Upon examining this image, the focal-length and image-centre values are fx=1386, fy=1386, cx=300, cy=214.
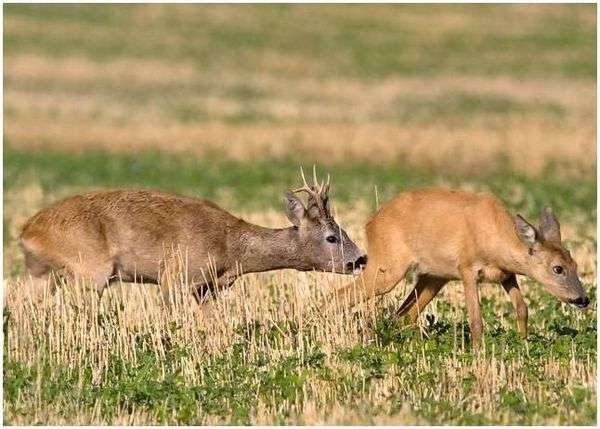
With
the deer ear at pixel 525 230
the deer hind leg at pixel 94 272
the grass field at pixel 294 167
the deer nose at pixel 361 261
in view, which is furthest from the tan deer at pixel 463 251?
the deer hind leg at pixel 94 272

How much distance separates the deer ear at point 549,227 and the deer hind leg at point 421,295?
1.08 meters

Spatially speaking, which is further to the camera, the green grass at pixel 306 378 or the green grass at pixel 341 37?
the green grass at pixel 341 37

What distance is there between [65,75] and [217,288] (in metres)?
43.6

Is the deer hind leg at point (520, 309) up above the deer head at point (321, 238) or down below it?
below

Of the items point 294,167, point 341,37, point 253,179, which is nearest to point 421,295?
point 253,179

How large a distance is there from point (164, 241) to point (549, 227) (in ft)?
11.6

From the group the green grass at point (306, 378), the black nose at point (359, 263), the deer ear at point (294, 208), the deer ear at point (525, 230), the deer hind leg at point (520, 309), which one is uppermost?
the deer ear at point (294, 208)

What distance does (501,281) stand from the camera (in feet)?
41.3

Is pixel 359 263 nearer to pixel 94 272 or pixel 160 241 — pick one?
pixel 160 241

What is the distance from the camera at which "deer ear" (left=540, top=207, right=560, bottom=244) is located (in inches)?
484

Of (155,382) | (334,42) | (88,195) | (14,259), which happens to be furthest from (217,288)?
(334,42)

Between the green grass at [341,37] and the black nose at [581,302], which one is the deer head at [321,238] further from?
the green grass at [341,37]

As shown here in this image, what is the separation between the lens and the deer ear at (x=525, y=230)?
1209 centimetres

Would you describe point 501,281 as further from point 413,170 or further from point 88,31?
point 88,31
